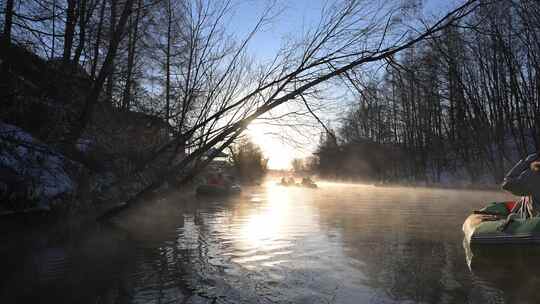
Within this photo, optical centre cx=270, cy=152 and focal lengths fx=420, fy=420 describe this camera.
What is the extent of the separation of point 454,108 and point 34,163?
13061 mm

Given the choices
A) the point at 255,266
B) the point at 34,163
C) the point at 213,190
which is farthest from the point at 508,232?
the point at 213,190

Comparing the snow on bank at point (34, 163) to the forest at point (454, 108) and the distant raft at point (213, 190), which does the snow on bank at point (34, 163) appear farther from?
the distant raft at point (213, 190)

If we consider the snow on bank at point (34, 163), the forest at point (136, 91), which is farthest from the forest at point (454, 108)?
the snow on bank at point (34, 163)

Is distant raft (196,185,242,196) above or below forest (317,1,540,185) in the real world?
below

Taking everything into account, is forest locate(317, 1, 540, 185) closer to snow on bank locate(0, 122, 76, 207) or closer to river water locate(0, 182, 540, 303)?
river water locate(0, 182, 540, 303)

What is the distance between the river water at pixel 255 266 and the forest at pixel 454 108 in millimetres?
2174

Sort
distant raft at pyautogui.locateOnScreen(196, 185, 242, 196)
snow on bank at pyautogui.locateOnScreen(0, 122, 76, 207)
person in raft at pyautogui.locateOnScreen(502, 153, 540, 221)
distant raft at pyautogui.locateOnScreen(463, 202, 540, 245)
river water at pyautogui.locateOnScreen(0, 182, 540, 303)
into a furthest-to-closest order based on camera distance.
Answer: distant raft at pyautogui.locateOnScreen(196, 185, 242, 196), person in raft at pyautogui.locateOnScreen(502, 153, 540, 221), distant raft at pyautogui.locateOnScreen(463, 202, 540, 245), snow on bank at pyautogui.locateOnScreen(0, 122, 76, 207), river water at pyautogui.locateOnScreen(0, 182, 540, 303)

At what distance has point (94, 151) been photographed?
7828mm

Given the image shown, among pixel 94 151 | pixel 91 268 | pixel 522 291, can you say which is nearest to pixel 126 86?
pixel 94 151

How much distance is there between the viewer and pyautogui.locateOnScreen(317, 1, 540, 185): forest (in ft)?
21.4

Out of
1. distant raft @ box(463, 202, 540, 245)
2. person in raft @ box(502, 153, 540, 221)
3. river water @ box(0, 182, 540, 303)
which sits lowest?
river water @ box(0, 182, 540, 303)

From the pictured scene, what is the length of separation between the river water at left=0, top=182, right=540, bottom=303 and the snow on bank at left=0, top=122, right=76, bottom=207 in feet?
2.62

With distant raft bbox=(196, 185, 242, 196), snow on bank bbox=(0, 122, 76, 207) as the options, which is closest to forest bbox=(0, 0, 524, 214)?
snow on bank bbox=(0, 122, 76, 207)

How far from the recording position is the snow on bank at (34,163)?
234 inches
